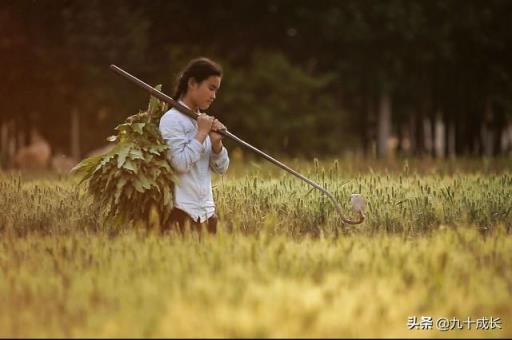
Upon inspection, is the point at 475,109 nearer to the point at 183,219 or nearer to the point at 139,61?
the point at 139,61

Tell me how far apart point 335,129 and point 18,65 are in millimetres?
12091

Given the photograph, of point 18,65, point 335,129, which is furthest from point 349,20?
point 18,65

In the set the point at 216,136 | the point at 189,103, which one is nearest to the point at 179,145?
the point at 216,136

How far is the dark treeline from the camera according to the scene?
25.5m

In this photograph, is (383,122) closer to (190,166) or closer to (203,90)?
(203,90)

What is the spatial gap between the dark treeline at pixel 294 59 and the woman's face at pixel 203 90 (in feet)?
59.3

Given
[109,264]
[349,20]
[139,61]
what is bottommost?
[109,264]

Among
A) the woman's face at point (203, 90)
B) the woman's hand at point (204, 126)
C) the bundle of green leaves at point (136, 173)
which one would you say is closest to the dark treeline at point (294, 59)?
the bundle of green leaves at point (136, 173)

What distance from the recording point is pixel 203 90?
6562 mm

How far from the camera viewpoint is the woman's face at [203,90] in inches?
258

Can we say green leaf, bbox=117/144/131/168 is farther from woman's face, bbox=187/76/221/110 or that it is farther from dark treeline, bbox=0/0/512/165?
dark treeline, bbox=0/0/512/165

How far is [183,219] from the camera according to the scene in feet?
21.5

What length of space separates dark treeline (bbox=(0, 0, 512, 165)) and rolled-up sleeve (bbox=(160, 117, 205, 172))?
18.1 meters

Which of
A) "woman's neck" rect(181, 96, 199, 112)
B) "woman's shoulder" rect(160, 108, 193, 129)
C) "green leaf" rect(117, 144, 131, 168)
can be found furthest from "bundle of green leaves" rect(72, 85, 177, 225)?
"woman's neck" rect(181, 96, 199, 112)
